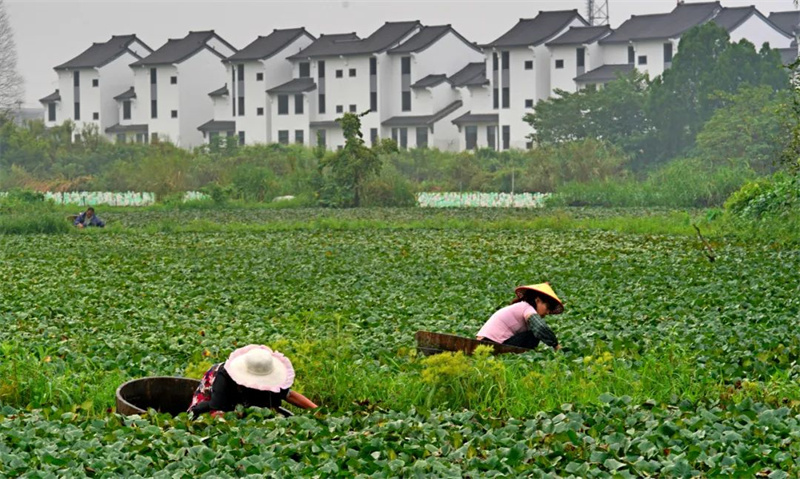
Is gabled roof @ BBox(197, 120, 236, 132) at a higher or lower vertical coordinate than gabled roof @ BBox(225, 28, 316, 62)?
lower

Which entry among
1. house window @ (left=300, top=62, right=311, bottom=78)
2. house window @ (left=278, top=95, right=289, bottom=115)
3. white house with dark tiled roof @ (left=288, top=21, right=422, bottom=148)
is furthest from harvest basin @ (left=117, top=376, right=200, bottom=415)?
house window @ (left=300, top=62, right=311, bottom=78)

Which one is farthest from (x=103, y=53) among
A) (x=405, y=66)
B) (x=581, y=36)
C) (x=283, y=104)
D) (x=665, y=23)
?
(x=665, y=23)

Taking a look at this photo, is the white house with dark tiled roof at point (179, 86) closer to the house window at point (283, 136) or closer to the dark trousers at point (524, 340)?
the house window at point (283, 136)

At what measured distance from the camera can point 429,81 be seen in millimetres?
78500

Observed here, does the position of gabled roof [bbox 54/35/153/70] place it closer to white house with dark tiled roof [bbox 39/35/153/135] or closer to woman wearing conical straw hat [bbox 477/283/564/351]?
white house with dark tiled roof [bbox 39/35/153/135]

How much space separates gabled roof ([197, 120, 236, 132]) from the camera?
85375 mm

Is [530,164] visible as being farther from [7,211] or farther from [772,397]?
[772,397]

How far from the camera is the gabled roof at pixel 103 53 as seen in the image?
91.9 m

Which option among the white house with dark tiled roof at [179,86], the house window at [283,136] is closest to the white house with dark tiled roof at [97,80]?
the white house with dark tiled roof at [179,86]

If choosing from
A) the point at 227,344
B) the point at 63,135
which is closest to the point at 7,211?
the point at 227,344

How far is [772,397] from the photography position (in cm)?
1023

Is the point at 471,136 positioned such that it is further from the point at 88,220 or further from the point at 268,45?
the point at 88,220

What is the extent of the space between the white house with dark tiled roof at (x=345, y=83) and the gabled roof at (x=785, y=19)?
21099 millimetres

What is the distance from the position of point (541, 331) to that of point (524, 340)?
0.28 m
